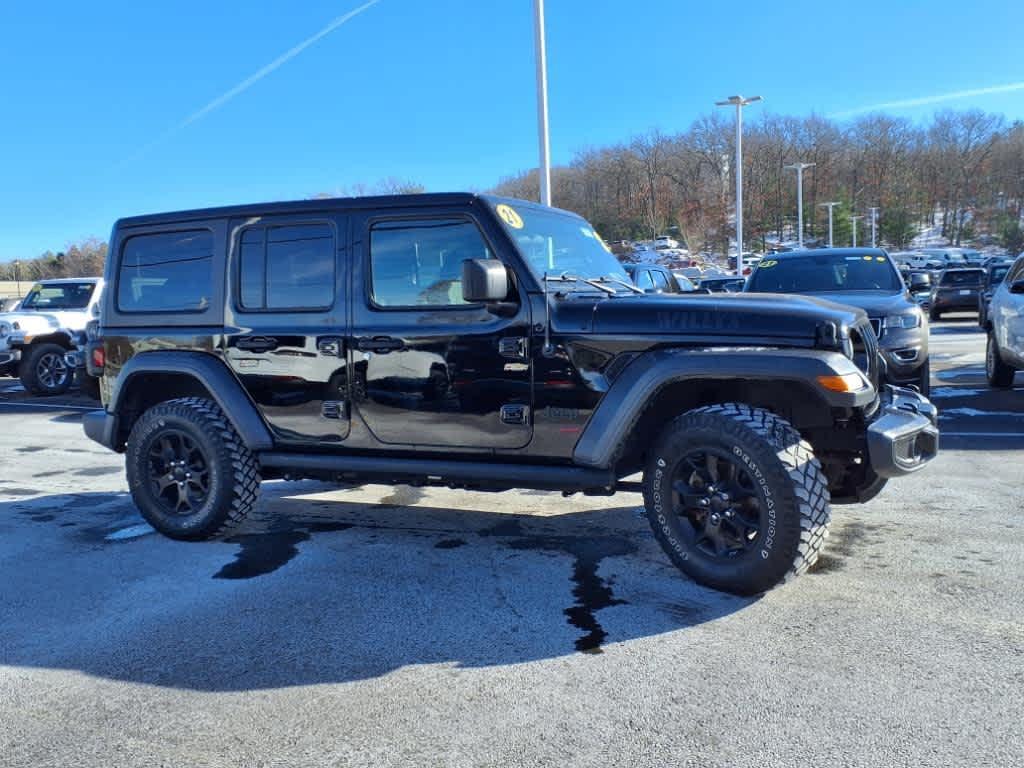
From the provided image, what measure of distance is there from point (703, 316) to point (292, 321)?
2254 mm

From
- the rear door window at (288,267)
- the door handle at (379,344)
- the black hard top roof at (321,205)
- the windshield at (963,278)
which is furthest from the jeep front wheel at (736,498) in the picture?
the windshield at (963,278)

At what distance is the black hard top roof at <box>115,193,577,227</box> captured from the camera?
4.27 metres

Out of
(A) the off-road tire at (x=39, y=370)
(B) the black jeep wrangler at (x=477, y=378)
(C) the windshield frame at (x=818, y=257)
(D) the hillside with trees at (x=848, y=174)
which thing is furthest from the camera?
(D) the hillside with trees at (x=848, y=174)

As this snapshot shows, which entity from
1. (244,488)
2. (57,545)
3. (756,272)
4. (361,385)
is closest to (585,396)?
(361,385)

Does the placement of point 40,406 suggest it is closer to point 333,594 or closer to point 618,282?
point 333,594

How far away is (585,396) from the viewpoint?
3.96 meters

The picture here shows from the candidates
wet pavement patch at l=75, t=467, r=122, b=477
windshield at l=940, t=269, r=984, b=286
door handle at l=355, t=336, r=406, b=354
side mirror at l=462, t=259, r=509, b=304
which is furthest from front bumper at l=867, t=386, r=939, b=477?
windshield at l=940, t=269, r=984, b=286

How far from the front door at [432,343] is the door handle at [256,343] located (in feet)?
1.75

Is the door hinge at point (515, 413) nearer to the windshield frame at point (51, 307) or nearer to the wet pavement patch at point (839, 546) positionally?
the wet pavement patch at point (839, 546)

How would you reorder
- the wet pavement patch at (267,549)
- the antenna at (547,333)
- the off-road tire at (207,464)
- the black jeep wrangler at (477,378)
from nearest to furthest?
the black jeep wrangler at (477,378) < the antenna at (547,333) < the wet pavement patch at (267,549) < the off-road tire at (207,464)

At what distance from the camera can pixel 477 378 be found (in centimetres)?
414

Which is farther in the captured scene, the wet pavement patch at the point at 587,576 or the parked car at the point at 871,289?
the parked car at the point at 871,289

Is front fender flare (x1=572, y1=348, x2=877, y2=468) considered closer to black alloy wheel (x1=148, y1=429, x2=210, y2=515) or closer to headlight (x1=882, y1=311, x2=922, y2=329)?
black alloy wheel (x1=148, y1=429, x2=210, y2=515)

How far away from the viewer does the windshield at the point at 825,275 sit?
8852 mm
